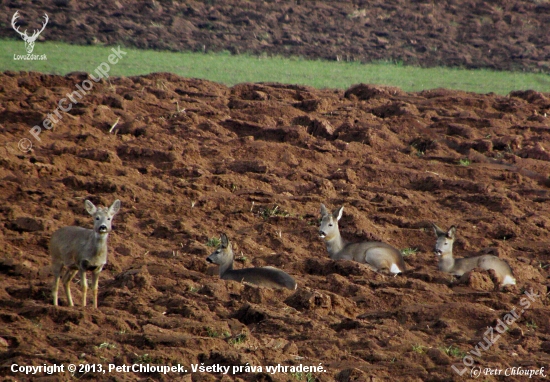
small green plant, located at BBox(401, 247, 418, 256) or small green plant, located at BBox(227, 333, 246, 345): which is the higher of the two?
small green plant, located at BBox(401, 247, 418, 256)

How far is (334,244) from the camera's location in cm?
1123

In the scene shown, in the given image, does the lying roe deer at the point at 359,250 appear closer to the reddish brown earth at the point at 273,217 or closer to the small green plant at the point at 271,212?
the reddish brown earth at the point at 273,217

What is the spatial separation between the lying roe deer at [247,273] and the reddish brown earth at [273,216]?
20 centimetres

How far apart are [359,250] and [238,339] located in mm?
3722

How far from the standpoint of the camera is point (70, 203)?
11.6m

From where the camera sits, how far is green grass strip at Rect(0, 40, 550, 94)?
22672 millimetres

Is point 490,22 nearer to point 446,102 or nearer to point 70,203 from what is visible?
point 446,102

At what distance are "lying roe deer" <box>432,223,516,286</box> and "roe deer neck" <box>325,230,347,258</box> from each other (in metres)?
1.30

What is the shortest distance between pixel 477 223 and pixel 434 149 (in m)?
3.84

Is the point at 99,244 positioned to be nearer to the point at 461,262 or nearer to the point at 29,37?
the point at 461,262

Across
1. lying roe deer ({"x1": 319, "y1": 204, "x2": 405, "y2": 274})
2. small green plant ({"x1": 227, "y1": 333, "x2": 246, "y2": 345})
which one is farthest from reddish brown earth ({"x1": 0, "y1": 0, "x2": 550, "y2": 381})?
lying roe deer ({"x1": 319, "y1": 204, "x2": 405, "y2": 274})

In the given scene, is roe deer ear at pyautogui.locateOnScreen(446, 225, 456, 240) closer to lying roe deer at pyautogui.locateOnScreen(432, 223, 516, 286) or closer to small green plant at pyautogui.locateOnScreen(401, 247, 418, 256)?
lying roe deer at pyautogui.locateOnScreen(432, 223, 516, 286)

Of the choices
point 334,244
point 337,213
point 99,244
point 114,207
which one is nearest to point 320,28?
point 337,213

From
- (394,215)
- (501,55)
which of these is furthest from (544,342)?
(501,55)
